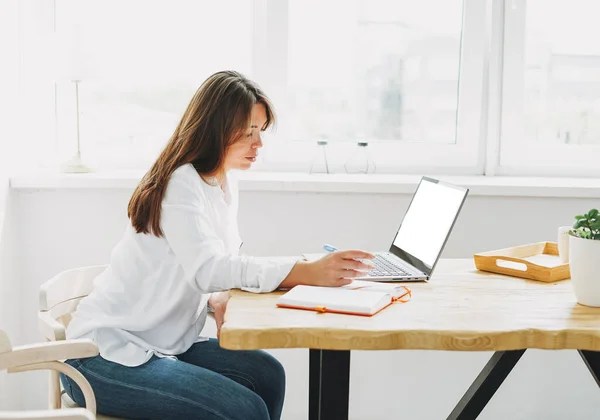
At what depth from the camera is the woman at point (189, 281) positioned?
1.62 metres

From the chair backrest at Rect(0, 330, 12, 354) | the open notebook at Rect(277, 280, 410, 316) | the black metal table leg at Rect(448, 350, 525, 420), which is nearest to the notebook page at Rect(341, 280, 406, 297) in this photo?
the open notebook at Rect(277, 280, 410, 316)

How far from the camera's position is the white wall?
2.59 m

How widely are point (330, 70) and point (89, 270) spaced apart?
1208 millimetres

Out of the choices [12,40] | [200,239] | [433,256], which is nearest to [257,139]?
[200,239]

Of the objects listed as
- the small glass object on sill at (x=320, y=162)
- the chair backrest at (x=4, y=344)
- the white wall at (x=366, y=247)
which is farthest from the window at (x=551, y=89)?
the chair backrest at (x=4, y=344)

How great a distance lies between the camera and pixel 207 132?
70.8 inches

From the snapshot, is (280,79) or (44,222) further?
(280,79)

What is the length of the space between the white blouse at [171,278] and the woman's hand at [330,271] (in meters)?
0.02

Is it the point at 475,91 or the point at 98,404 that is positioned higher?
the point at 475,91

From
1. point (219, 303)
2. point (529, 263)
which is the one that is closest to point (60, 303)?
point (219, 303)

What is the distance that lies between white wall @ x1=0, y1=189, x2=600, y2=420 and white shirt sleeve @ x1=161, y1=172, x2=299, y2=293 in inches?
35.4

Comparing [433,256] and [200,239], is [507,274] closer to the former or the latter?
[433,256]

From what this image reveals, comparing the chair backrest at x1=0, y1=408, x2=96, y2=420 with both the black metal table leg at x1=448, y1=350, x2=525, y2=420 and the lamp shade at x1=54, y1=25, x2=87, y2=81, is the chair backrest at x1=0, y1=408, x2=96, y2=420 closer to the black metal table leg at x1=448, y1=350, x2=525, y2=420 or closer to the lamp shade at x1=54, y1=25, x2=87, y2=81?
the black metal table leg at x1=448, y1=350, x2=525, y2=420

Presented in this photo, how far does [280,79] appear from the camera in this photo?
2.79m
